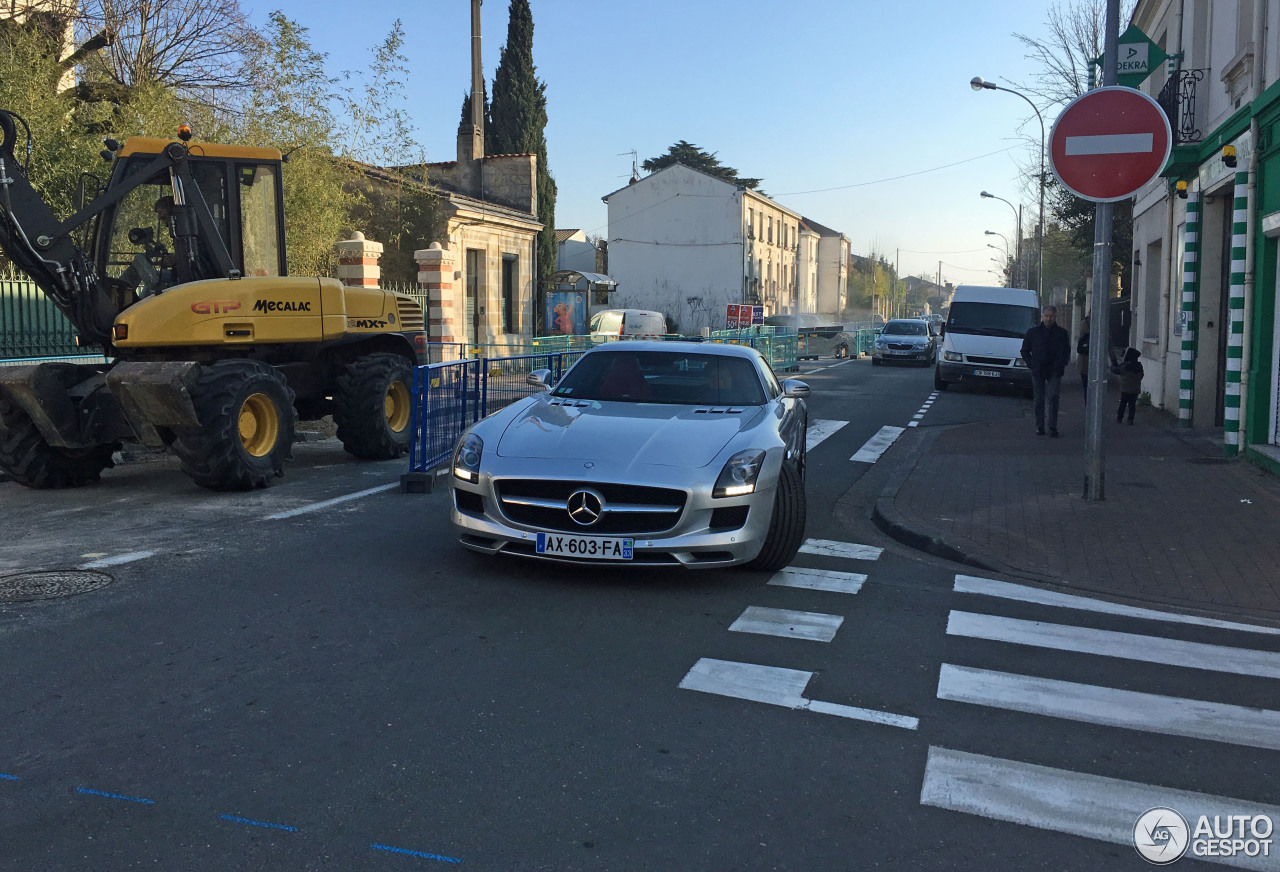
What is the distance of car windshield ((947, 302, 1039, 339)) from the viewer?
79.9ft

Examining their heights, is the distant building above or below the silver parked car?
above

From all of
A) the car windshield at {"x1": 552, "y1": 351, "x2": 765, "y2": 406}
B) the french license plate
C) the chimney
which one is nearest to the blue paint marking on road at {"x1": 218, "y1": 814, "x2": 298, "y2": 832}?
the french license plate

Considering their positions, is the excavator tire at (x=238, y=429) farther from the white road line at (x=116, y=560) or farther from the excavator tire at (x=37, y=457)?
the white road line at (x=116, y=560)

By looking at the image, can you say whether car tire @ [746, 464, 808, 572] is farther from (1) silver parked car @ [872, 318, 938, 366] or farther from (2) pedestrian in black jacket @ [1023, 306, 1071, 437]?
(1) silver parked car @ [872, 318, 938, 366]

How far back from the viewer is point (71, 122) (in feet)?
60.5

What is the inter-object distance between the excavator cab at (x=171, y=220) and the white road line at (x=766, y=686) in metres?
6.88

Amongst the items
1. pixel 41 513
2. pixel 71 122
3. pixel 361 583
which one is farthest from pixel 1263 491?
pixel 71 122

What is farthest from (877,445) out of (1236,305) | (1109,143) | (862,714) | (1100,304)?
(862,714)

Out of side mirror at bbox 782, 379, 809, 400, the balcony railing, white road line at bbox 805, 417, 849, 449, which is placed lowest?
white road line at bbox 805, 417, 849, 449

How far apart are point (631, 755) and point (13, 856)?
6.39 ft

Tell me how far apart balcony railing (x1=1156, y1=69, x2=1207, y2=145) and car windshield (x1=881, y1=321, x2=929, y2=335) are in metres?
21.4

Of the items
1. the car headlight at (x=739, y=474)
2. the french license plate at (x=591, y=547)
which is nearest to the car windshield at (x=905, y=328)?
the car headlight at (x=739, y=474)

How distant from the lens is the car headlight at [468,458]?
254 inches

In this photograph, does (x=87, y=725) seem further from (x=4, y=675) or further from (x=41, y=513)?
(x=41, y=513)
